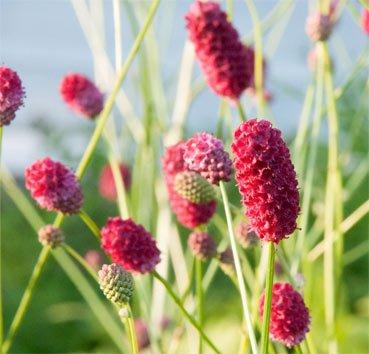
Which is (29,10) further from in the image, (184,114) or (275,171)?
(275,171)

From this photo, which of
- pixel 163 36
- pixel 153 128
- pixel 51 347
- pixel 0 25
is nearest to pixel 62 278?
pixel 51 347

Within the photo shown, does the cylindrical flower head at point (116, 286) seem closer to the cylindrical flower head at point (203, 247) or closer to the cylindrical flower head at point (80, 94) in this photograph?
the cylindrical flower head at point (203, 247)

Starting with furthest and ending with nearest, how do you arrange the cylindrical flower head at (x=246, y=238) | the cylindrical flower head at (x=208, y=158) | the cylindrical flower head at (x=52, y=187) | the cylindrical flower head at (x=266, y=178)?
the cylindrical flower head at (x=246, y=238)
the cylindrical flower head at (x=52, y=187)
the cylindrical flower head at (x=208, y=158)
the cylindrical flower head at (x=266, y=178)

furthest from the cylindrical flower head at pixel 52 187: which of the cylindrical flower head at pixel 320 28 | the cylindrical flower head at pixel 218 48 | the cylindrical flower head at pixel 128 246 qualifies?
the cylindrical flower head at pixel 320 28

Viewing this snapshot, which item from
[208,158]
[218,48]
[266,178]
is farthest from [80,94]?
[266,178]

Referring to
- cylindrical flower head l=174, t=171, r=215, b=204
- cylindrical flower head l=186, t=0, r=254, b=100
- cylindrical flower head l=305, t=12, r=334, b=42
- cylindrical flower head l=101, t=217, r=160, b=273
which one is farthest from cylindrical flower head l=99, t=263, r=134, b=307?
cylindrical flower head l=305, t=12, r=334, b=42

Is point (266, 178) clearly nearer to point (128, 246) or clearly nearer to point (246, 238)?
point (128, 246)
